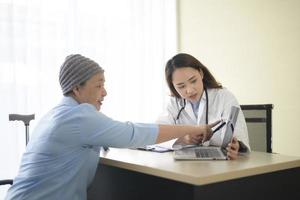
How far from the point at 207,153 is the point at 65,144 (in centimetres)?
52

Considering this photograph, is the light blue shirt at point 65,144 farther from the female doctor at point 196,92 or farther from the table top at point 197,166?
the female doctor at point 196,92

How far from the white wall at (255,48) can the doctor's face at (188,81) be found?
0.98m

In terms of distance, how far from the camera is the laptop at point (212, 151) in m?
1.26

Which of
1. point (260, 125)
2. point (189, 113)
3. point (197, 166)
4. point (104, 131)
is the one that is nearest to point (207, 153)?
point (197, 166)

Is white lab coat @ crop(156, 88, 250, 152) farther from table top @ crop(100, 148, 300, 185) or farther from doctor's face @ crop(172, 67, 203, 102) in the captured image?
table top @ crop(100, 148, 300, 185)

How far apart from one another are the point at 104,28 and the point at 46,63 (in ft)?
1.84

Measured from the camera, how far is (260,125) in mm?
2064

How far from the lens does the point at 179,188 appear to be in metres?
1.13

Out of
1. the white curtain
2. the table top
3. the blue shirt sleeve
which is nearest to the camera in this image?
the table top

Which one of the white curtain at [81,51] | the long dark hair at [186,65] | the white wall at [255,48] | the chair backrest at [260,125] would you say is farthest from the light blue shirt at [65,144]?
the white wall at [255,48]

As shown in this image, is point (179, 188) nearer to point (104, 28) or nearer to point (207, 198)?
point (207, 198)

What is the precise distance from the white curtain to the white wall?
0.24 meters

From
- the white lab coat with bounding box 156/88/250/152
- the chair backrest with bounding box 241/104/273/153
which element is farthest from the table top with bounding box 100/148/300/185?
the chair backrest with bounding box 241/104/273/153

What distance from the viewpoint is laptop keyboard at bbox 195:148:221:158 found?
1272mm
